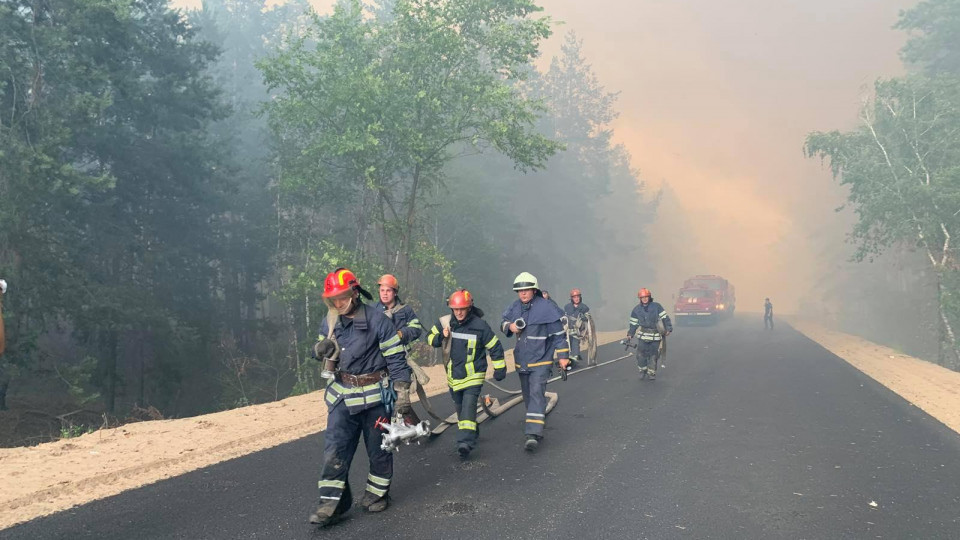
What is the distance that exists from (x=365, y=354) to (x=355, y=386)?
28cm

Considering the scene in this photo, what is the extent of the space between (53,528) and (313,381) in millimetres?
15784

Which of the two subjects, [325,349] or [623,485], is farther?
[623,485]

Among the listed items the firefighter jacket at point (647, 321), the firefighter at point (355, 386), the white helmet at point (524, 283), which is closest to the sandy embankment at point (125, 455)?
the firefighter at point (355, 386)

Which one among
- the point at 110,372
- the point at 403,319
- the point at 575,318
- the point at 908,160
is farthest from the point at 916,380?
the point at 110,372

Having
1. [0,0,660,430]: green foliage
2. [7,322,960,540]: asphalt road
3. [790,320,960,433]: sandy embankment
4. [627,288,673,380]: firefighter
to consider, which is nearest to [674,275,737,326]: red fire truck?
[790,320,960,433]: sandy embankment

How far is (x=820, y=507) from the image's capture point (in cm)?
541

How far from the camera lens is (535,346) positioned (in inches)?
298

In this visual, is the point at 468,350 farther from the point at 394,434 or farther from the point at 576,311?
the point at 576,311

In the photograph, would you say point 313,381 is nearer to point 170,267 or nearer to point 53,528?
point 170,267

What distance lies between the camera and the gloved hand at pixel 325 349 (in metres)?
4.92

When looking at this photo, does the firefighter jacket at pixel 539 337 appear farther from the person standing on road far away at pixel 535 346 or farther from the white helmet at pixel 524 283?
the white helmet at pixel 524 283

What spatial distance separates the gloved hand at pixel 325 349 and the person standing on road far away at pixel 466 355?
81.4 inches

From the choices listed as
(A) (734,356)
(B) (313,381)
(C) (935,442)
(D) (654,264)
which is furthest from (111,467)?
(D) (654,264)

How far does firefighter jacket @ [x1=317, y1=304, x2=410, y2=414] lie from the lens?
5.05 meters
